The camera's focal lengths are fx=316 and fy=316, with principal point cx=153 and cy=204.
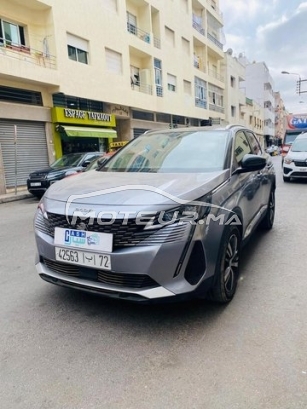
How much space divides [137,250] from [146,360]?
763 millimetres

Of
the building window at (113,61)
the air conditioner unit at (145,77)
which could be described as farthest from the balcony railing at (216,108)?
the building window at (113,61)

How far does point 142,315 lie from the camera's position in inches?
108

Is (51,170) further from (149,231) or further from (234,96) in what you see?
(234,96)

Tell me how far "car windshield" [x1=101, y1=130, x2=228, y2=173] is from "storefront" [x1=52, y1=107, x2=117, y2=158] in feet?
39.1

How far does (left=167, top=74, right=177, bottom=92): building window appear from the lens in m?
23.1

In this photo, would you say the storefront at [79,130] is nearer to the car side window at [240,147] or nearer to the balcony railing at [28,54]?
the balcony railing at [28,54]

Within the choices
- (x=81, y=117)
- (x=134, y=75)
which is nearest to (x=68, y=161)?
(x=81, y=117)

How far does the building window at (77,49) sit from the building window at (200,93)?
13.7 m

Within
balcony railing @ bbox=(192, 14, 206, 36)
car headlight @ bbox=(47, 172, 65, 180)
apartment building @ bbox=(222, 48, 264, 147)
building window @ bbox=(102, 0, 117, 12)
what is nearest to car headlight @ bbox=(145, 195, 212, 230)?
car headlight @ bbox=(47, 172, 65, 180)

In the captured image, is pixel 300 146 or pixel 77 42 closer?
pixel 300 146

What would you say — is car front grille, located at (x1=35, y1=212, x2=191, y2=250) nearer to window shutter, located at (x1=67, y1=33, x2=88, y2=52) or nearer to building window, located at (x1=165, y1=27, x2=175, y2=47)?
window shutter, located at (x1=67, y1=33, x2=88, y2=52)

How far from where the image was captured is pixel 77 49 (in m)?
15.4

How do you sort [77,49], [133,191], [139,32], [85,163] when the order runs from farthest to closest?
[139,32] < [77,49] < [85,163] < [133,191]

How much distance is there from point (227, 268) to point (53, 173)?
8.84 m
